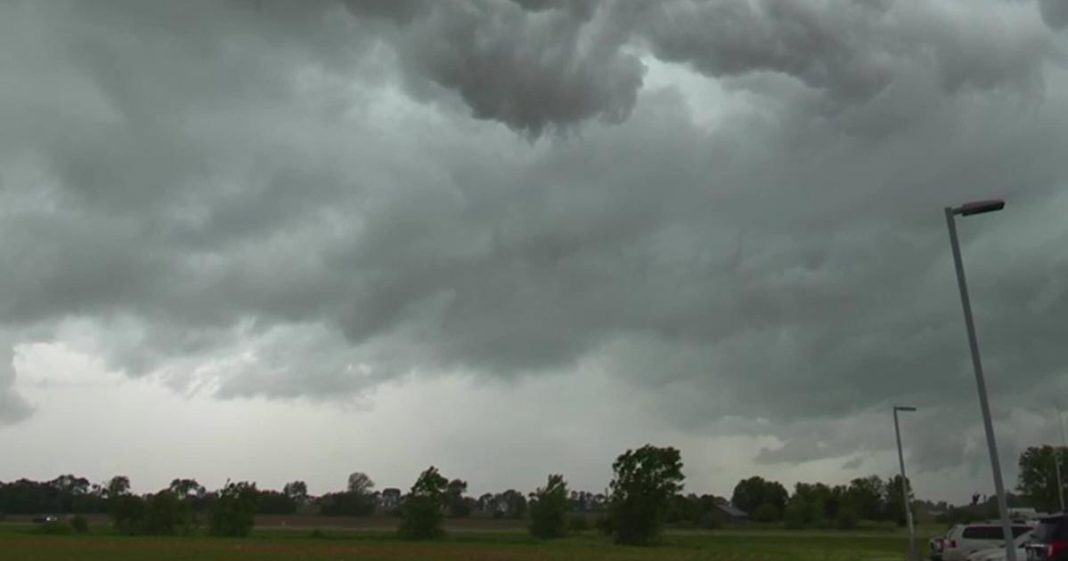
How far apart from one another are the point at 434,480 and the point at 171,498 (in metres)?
41.7

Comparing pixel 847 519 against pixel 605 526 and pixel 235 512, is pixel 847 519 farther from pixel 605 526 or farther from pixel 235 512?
pixel 235 512

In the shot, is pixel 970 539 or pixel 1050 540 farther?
pixel 970 539

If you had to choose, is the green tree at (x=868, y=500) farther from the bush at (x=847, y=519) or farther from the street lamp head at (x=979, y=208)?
the street lamp head at (x=979, y=208)

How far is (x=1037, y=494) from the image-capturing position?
150 metres

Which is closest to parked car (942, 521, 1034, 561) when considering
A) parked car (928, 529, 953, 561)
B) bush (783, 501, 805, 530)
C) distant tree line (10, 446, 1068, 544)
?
parked car (928, 529, 953, 561)

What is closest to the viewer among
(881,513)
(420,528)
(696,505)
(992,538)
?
(992,538)

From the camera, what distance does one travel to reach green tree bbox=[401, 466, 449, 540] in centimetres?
14775

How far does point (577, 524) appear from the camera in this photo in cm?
16038

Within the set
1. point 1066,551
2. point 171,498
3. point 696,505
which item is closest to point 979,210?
point 1066,551

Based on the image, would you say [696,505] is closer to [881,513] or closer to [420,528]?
[881,513]

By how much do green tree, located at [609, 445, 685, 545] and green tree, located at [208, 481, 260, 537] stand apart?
186ft

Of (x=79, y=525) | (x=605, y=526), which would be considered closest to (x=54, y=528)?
(x=79, y=525)

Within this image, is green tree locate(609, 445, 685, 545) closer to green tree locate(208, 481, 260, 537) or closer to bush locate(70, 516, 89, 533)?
green tree locate(208, 481, 260, 537)

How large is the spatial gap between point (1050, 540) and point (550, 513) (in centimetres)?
12755
